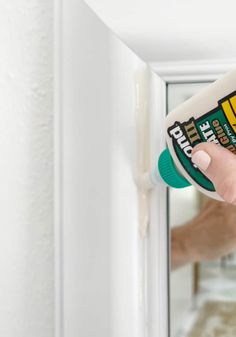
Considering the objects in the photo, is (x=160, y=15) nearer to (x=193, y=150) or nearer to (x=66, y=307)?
(x=193, y=150)

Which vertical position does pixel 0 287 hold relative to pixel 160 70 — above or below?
below

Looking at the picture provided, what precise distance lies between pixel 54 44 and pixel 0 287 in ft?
0.73

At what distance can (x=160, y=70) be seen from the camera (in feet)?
1.44

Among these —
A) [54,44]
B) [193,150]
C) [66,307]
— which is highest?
[54,44]

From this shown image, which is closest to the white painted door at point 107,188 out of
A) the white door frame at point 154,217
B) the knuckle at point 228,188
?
the white door frame at point 154,217

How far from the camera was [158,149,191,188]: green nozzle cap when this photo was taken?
419mm

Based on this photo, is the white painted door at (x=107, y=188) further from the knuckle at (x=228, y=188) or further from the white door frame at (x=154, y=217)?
the knuckle at (x=228, y=188)

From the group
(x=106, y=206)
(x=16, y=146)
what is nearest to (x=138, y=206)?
(x=106, y=206)

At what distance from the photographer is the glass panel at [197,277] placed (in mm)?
454

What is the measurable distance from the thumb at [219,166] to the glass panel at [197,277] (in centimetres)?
9

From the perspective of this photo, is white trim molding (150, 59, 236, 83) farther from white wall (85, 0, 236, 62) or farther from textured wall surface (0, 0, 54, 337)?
textured wall surface (0, 0, 54, 337)

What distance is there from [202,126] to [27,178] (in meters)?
0.20

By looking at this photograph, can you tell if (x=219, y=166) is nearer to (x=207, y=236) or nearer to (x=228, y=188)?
(x=228, y=188)

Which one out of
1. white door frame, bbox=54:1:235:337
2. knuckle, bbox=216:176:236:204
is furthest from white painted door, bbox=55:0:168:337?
knuckle, bbox=216:176:236:204
